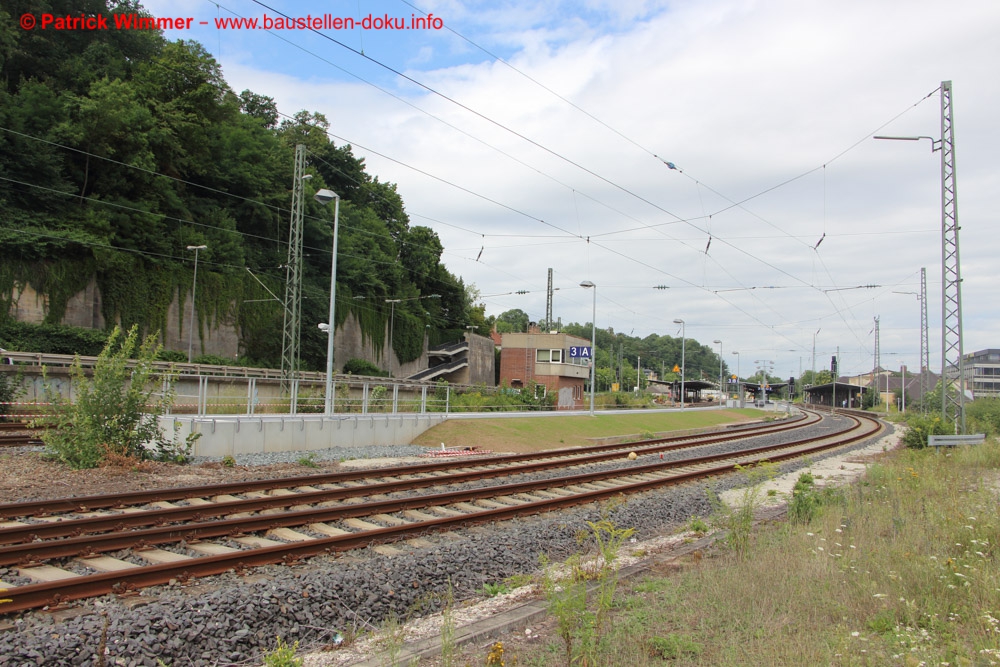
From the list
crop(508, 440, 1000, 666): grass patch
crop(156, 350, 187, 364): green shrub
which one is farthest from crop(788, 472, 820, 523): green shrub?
crop(156, 350, 187, 364): green shrub

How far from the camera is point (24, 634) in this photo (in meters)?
5.20

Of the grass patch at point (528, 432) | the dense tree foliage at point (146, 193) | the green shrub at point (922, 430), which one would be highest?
the dense tree foliage at point (146, 193)

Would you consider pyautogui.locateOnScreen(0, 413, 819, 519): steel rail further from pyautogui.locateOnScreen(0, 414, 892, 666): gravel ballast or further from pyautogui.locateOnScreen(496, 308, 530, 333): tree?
pyautogui.locateOnScreen(496, 308, 530, 333): tree

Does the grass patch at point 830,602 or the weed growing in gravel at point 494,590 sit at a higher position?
the grass patch at point 830,602

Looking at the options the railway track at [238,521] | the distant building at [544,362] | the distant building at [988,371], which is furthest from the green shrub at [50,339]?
the distant building at [988,371]

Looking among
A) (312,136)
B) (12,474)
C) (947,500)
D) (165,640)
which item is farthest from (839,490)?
(312,136)

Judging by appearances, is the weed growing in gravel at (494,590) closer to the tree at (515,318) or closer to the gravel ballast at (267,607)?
the gravel ballast at (267,607)

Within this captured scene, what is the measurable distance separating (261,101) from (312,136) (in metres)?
8.08

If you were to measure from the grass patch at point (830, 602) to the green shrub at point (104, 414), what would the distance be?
1192cm

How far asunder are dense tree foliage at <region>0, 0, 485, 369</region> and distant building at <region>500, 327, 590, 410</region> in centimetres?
1579

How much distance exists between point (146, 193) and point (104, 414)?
39.3 meters

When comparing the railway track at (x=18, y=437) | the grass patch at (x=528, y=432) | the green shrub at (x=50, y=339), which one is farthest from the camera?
the green shrub at (x=50, y=339)

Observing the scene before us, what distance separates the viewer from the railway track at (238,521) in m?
7.09

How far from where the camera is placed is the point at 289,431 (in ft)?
67.1
